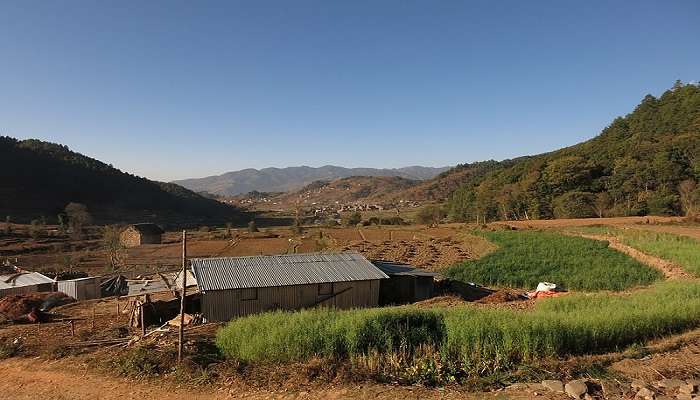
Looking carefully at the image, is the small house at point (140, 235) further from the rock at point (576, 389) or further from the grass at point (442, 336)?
the rock at point (576, 389)

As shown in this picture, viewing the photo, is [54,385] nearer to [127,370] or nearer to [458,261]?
[127,370]

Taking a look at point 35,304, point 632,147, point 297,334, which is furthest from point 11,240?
point 632,147

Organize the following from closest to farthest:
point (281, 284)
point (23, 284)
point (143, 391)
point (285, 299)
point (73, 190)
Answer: point (143, 391) < point (281, 284) < point (285, 299) < point (23, 284) < point (73, 190)

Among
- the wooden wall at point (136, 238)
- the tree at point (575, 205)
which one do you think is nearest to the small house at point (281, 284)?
the wooden wall at point (136, 238)

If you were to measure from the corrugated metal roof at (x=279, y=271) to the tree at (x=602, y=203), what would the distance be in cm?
4899

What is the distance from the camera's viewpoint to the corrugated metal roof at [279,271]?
17.0m

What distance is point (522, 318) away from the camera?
11.1m

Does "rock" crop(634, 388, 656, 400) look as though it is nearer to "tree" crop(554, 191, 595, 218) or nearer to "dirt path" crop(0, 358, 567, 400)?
"dirt path" crop(0, 358, 567, 400)

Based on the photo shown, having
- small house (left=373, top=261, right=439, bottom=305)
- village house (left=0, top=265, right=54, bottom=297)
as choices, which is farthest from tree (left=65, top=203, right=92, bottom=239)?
small house (left=373, top=261, right=439, bottom=305)

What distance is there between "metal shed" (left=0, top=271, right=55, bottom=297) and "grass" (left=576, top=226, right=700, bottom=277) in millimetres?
34640

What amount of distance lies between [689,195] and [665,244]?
27813 millimetres

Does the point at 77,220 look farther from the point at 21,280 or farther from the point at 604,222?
the point at 604,222

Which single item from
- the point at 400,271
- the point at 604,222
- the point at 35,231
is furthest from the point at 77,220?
the point at 604,222

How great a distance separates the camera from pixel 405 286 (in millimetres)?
20891
